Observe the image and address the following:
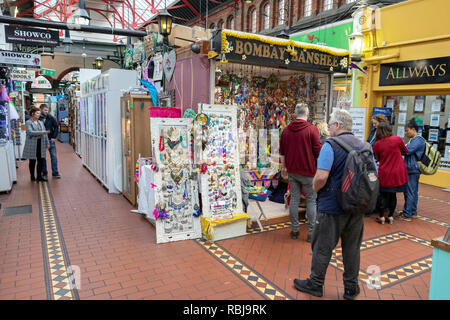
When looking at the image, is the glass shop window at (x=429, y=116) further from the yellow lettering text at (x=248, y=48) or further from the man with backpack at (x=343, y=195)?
the man with backpack at (x=343, y=195)

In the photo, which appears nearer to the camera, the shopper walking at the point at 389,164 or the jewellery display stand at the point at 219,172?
the jewellery display stand at the point at 219,172

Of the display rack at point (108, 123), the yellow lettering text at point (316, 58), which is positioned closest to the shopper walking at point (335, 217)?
the yellow lettering text at point (316, 58)

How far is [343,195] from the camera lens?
2.73 metres

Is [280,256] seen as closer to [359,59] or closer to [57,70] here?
[359,59]

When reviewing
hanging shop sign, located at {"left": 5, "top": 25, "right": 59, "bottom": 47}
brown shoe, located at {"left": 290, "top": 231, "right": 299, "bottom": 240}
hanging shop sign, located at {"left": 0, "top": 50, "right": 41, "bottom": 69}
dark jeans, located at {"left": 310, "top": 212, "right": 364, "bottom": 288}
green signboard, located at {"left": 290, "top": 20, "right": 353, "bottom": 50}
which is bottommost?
brown shoe, located at {"left": 290, "top": 231, "right": 299, "bottom": 240}

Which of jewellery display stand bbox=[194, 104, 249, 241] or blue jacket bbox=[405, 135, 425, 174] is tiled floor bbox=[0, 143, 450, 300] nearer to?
jewellery display stand bbox=[194, 104, 249, 241]

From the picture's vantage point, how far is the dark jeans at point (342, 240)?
2.91 m

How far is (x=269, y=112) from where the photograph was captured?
6.18 metres

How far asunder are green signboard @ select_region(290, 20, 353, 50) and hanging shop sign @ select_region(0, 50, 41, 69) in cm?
879

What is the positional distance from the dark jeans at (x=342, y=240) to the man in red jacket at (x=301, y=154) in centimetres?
131

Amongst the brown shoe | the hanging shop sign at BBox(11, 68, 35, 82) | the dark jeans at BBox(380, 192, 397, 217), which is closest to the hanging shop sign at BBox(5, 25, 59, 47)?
the hanging shop sign at BBox(11, 68, 35, 82)

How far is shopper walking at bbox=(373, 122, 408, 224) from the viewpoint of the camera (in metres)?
5.21

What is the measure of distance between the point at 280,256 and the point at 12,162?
7.12m

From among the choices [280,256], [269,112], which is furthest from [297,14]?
[280,256]
